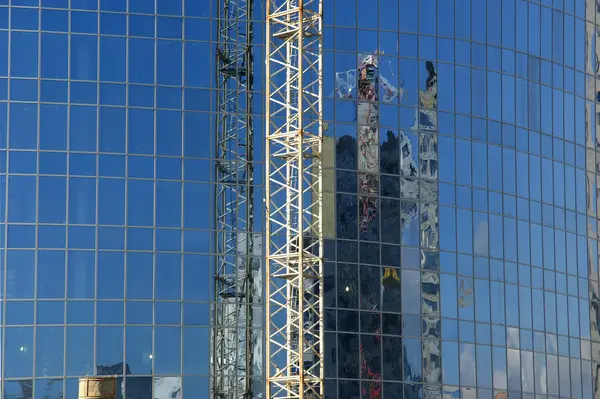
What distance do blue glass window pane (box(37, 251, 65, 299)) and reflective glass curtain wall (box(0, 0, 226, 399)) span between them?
0.16 feet

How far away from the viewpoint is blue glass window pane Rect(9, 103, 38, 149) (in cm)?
7119

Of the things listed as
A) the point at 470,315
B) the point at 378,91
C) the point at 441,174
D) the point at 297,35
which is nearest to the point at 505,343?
the point at 470,315

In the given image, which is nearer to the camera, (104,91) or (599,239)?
(104,91)

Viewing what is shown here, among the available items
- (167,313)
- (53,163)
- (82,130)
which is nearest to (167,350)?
(167,313)

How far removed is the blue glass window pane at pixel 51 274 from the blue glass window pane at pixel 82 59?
892 cm

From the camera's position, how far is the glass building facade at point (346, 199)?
70.4 m

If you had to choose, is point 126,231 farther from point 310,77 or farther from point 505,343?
point 505,343

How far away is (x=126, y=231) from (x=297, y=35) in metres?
12.8

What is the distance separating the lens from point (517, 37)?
82.4 metres

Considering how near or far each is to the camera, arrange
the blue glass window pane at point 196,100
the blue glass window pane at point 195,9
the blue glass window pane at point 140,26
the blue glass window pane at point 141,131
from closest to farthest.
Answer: the blue glass window pane at point 141,131
the blue glass window pane at point 140,26
the blue glass window pane at point 196,100
the blue glass window pane at point 195,9

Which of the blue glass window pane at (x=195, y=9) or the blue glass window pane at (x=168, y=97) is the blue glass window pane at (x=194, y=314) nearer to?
the blue glass window pane at (x=168, y=97)

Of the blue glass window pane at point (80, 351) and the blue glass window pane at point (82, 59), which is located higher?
the blue glass window pane at point (82, 59)

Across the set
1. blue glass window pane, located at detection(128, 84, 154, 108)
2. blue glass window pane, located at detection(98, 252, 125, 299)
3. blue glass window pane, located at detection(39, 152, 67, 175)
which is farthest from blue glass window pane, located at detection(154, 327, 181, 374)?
blue glass window pane, located at detection(128, 84, 154, 108)

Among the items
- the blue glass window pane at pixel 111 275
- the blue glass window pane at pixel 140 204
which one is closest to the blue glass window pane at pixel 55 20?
the blue glass window pane at pixel 140 204
